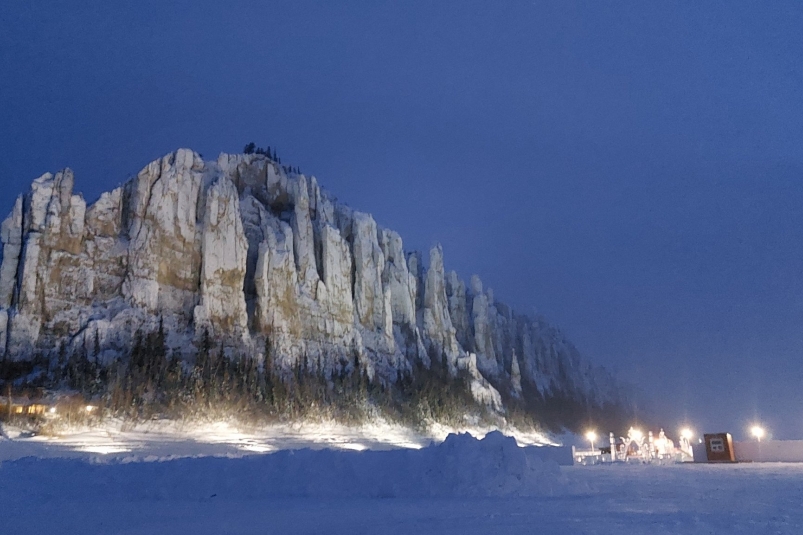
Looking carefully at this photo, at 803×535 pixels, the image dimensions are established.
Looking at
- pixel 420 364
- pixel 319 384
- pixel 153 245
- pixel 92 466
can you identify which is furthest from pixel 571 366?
pixel 92 466

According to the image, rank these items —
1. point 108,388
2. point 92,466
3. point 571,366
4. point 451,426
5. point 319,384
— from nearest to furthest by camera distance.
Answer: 1. point 92,466
2. point 108,388
3. point 319,384
4. point 451,426
5. point 571,366

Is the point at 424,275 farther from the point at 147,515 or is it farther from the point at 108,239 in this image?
the point at 147,515

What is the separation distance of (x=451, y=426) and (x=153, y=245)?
34233mm

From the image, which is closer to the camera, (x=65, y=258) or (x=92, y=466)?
(x=92, y=466)

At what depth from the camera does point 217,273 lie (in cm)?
5156

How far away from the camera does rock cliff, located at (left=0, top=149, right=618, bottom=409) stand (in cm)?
4338

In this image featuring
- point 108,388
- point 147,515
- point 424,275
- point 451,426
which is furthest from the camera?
point 424,275

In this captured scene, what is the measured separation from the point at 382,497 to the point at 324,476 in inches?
76.9

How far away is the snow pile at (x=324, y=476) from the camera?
16.4 m

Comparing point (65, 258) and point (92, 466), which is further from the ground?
point (65, 258)

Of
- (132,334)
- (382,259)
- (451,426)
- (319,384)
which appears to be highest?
(382,259)

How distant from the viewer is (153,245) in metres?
48.9

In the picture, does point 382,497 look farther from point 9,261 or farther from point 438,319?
point 438,319

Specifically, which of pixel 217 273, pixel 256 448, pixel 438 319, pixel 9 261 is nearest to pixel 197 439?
pixel 256 448
